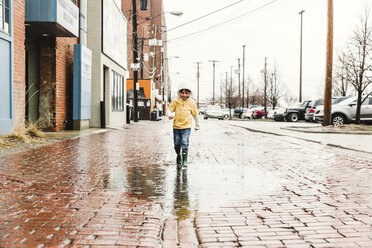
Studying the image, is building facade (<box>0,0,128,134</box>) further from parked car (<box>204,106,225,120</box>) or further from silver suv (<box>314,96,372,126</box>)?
parked car (<box>204,106,225,120</box>)

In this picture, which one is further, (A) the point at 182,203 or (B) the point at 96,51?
(B) the point at 96,51

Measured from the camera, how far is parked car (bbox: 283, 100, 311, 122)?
1220 inches

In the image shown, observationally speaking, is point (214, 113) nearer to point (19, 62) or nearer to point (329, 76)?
point (329, 76)

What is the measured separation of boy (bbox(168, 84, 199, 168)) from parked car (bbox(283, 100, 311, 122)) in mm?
25370

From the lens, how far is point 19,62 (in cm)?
1092

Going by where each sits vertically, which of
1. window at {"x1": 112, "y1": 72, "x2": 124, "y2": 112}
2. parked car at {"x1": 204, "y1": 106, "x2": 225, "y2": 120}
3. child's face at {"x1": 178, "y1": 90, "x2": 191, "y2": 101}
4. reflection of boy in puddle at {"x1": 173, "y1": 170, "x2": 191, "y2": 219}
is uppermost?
window at {"x1": 112, "y1": 72, "x2": 124, "y2": 112}

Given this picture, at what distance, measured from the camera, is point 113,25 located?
2159cm

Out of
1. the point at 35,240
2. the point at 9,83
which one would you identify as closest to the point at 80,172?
the point at 35,240

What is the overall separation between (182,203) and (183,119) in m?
2.82

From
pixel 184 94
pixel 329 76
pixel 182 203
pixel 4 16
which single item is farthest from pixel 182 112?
pixel 329 76

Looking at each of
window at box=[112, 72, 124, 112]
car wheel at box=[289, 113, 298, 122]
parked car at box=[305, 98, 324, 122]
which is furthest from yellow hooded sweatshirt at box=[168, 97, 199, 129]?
car wheel at box=[289, 113, 298, 122]

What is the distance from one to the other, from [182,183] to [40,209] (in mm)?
2124

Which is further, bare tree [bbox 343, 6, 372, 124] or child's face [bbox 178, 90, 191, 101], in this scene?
bare tree [bbox 343, 6, 372, 124]

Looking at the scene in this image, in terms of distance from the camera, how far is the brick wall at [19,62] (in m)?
Answer: 10.7
